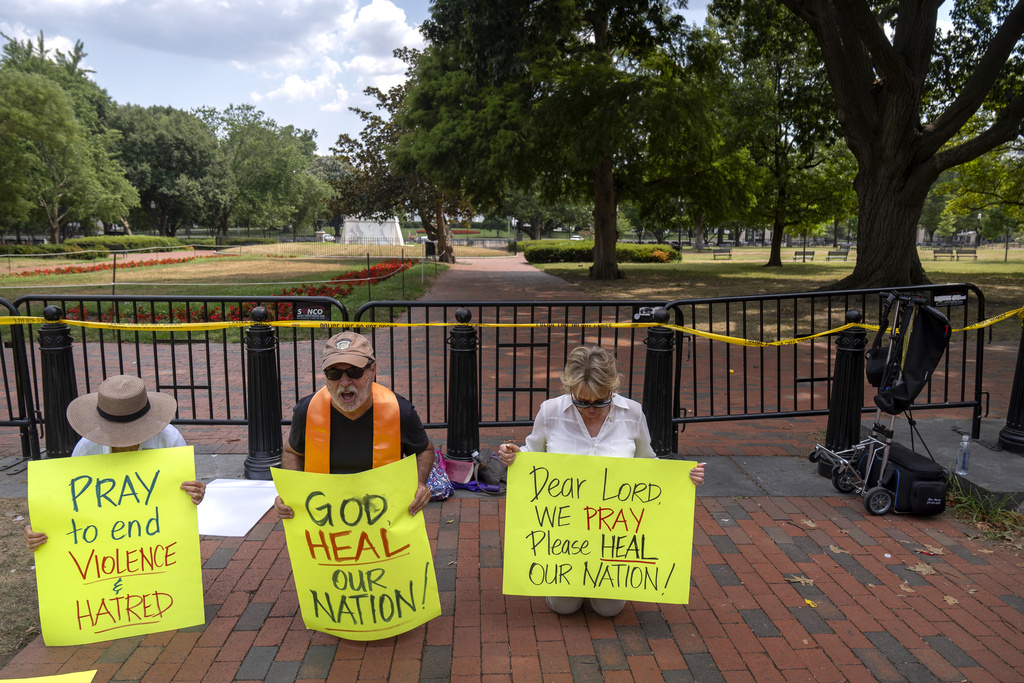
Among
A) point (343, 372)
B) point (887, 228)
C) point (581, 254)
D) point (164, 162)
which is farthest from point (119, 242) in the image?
point (343, 372)

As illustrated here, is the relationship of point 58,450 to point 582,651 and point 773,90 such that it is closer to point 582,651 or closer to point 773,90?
point 582,651

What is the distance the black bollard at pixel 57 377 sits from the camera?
4.96 m

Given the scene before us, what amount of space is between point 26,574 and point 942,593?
482 cm

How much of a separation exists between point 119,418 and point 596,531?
2207 millimetres

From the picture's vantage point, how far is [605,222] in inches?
1033

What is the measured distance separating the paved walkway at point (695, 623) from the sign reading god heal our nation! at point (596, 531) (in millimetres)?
217

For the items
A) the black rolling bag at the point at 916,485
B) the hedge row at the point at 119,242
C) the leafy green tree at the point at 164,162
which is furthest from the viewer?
the leafy green tree at the point at 164,162

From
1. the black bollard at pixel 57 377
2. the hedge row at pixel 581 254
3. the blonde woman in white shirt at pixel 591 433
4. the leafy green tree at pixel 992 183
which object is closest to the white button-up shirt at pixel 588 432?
the blonde woman in white shirt at pixel 591 433

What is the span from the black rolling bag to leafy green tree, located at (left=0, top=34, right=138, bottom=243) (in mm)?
50181

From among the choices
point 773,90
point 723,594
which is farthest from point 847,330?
point 773,90

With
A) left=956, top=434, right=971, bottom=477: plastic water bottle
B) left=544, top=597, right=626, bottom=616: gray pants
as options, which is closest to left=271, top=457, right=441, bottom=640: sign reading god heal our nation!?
left=544, top=597, right=626, bottom=616: gray pants

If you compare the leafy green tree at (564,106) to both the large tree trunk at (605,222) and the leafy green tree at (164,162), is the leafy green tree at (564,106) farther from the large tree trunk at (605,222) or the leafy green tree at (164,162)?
the leafy green tree at (164,162)

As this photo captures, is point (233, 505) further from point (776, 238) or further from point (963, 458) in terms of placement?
point (776, 238)

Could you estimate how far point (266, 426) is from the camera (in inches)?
201
